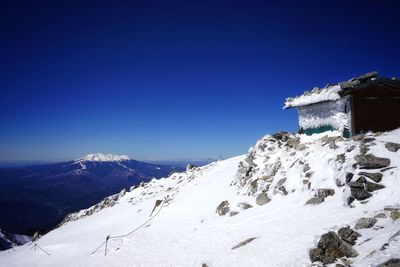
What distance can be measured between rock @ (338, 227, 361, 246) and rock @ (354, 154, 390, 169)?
763cm

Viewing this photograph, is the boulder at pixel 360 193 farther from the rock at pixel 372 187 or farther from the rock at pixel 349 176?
the rock at pixel 349 176

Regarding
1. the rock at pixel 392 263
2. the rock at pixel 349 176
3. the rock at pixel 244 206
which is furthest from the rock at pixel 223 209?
the rock at pixel 392 263

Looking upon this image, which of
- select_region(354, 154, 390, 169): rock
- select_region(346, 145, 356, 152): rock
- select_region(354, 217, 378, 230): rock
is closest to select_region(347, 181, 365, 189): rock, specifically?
select_region(354, 154, 390, 169): rock

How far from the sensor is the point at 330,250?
439 inches

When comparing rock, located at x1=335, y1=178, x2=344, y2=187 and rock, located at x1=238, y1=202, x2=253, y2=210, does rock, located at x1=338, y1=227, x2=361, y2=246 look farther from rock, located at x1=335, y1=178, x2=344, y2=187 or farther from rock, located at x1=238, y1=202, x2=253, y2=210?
rock, located at x1=238, y1=202, x2=253, y2=210

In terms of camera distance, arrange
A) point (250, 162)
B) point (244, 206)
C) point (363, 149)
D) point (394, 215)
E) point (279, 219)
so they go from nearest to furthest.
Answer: point (394, 215) < point (279, 219) < point (363, 149) < point (244, 206) < point (250, 162)

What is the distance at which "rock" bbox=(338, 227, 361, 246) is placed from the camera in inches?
449

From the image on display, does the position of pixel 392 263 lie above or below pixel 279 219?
above

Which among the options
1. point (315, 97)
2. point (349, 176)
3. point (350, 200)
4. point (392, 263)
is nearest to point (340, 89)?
point (315, 97)

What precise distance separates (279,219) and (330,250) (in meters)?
7.00

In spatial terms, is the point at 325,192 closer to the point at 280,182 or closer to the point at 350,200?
the point at 350,200

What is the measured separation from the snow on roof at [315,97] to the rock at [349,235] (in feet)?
62.5

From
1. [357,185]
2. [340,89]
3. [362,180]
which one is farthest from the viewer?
[340,89]

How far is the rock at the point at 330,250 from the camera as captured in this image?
10788 millimetres
